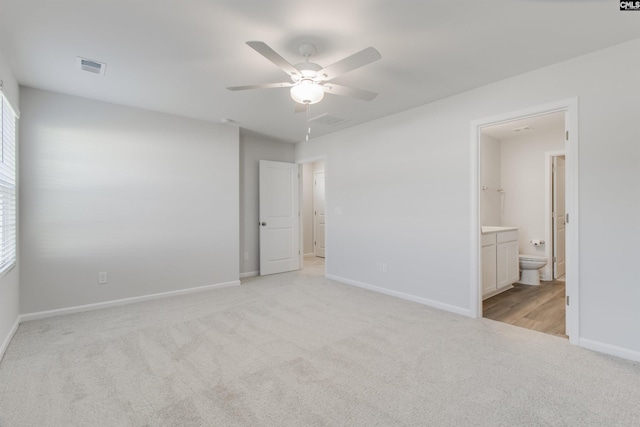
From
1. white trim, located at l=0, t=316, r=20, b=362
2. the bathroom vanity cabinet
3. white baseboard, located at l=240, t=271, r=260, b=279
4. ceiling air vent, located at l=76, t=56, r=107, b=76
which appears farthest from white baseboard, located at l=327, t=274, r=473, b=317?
ceiling air vent, located at l=76, t=56, r=107, b=76

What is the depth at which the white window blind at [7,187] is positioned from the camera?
2.54 meters

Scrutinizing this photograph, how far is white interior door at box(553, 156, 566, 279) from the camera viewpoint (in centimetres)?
497

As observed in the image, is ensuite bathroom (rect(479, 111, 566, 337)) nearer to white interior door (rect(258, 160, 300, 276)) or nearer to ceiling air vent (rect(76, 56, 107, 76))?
white interior door (rect(258, 160, 300, 276))

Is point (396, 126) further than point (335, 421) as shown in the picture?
Yes

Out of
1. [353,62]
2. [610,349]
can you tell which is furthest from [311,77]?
[610,349]

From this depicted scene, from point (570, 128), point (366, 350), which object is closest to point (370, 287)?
point (366, 350)

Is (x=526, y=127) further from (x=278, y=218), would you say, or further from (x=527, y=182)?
(x=278, y=218)

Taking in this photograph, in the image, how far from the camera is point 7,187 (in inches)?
108

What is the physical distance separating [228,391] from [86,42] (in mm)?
2795

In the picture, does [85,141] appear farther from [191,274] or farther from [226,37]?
[226,37]

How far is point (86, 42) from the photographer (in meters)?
2.33

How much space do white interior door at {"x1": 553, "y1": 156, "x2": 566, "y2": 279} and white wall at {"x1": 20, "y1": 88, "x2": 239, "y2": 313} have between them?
5.21 metres

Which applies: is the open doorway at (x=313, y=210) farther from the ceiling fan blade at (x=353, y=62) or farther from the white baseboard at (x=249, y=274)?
the ceiling fan blade at (x=353, y=62)

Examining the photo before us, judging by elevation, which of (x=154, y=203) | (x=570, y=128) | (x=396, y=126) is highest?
(x=396, y=126)
